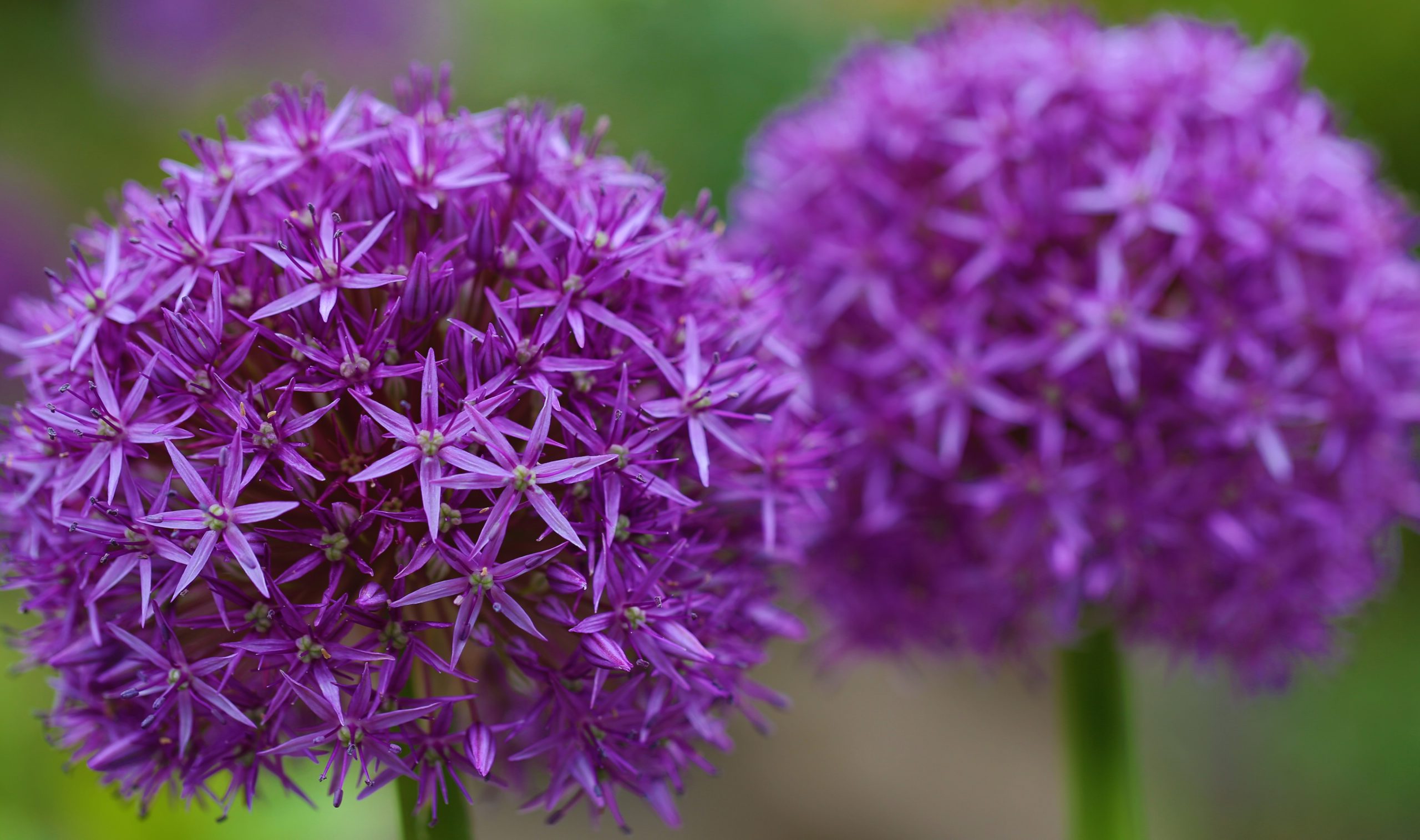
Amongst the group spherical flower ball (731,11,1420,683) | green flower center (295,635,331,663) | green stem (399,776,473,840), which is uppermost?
spherical flower ball (731,11,1420,683)

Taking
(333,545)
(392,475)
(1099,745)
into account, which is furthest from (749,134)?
(333,545)

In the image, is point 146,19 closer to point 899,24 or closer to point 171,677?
point 899,24

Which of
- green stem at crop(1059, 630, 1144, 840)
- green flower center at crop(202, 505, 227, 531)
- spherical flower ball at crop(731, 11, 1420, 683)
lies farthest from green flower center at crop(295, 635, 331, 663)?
green stem at crop(1059, 630, 1144, 840)

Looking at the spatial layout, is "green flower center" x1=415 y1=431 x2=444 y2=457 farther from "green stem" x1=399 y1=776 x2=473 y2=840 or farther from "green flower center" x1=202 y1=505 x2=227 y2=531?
"green stem" x1=399 y1=776 x2=473 y2=840

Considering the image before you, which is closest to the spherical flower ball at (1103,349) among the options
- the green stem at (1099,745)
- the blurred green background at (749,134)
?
the green stem at (1099,745)

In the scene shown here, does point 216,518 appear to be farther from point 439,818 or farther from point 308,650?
point 439,818
